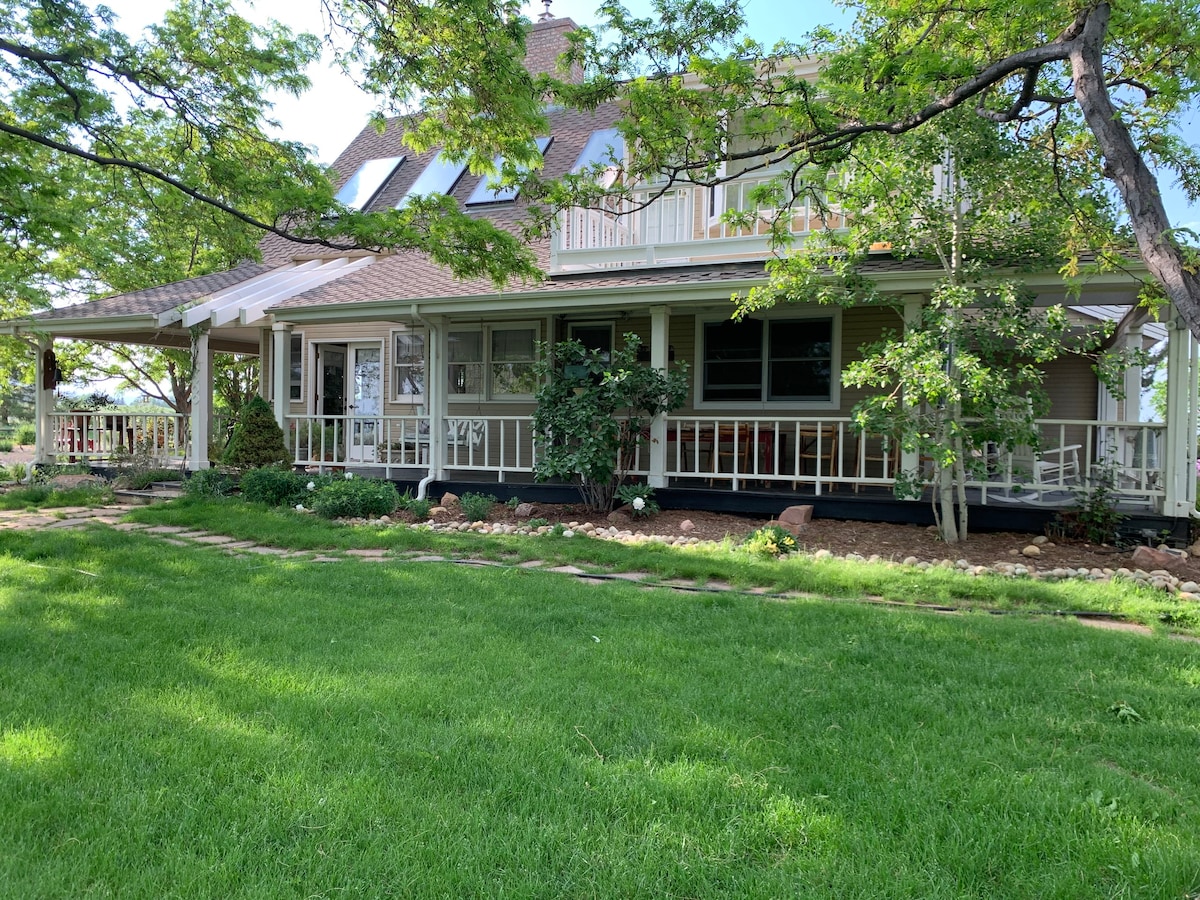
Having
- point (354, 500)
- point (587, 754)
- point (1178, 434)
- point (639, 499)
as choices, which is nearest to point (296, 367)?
point (354, 500)

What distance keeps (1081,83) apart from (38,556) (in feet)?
28.6

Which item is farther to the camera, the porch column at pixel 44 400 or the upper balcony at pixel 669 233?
the porch column at pixel 44 400

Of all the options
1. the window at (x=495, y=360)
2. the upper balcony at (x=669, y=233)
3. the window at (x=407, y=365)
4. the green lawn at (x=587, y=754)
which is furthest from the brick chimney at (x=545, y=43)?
the green lawn at (x=587, y=754)

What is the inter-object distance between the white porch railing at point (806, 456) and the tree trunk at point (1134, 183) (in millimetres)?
3512

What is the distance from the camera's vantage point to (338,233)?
7.44 metres

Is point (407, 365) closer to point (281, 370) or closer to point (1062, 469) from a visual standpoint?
point (281, 370)

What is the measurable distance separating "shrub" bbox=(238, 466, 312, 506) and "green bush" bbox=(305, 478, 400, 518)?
0.60 meters

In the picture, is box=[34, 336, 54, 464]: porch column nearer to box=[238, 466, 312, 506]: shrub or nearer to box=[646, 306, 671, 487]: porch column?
box=[238, 466, 312, 506]: shrub

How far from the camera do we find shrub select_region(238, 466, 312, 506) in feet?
33.1

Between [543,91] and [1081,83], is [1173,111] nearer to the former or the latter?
[1081,83]

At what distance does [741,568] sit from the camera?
6.45m

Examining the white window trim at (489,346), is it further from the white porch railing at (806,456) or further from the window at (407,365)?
the window at (407,365)

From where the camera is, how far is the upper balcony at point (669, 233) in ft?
32.9

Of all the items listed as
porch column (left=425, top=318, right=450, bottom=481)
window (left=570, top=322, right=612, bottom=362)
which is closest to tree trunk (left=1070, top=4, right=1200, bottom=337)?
window (left=570, top=322, right=612, bottom=362)
